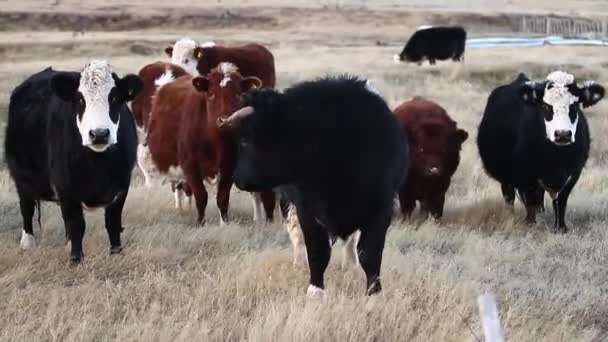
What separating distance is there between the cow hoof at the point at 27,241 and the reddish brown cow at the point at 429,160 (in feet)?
13.1

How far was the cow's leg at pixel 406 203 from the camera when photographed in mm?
9938

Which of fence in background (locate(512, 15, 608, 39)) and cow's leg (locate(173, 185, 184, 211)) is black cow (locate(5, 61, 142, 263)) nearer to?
cow's leg (locate(173, 185, 184, 211))

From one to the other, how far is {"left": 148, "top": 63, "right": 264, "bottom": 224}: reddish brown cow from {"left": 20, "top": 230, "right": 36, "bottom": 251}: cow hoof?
6.54ft

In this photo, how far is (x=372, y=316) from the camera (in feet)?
17.9

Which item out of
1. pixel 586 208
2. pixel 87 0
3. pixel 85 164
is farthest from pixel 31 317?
pixel 87 0

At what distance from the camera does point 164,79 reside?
12039 mm

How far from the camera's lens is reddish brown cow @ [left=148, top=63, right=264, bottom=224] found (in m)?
9.12

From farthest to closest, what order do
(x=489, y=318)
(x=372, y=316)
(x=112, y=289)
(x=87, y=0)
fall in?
(x=87, y=0), (x=112, y=289), (x=372, y=316), (x=489, y=318)

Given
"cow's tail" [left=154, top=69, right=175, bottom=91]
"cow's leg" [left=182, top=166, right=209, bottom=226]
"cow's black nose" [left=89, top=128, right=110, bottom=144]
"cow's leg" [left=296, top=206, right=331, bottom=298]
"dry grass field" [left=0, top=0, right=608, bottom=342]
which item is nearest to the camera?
"dry grass field" [left=0, top=0, right=608, bottom=342]

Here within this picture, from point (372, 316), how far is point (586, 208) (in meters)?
5.87

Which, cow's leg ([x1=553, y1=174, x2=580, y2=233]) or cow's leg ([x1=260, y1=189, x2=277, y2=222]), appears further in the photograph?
cow's leg ([x1=260, y1=189, x2=277, y2=222])

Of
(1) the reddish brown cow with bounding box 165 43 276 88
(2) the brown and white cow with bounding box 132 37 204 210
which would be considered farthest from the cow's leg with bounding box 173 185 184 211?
(1) the reddish brown cow with bounding box 165 43 276 88

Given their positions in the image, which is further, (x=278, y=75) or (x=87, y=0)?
(x=87, y=0)

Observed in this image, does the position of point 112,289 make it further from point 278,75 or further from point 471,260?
point 278,75
